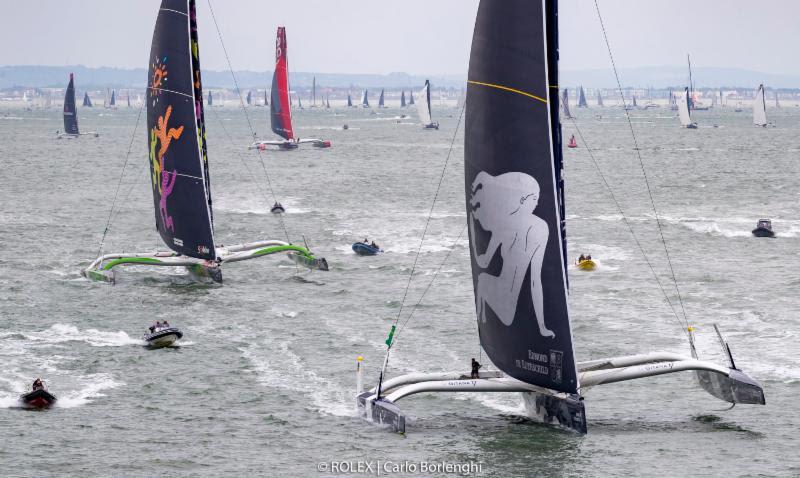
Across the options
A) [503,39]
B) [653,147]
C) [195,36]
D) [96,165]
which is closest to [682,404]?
[503,39]

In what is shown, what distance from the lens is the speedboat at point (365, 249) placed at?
6650 cm

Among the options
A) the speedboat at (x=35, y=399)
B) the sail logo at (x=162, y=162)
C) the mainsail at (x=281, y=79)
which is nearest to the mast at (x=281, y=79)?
the mainsail at (x=281, y=79)

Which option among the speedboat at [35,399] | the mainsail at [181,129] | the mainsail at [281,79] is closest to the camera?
the speedboat at [35,399]

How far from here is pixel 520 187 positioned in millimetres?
29984

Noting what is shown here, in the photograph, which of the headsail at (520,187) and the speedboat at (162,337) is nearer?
the headsail at (520,187)

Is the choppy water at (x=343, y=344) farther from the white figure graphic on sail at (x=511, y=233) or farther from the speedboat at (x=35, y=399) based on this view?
the white figure graphic on sail at (x=511, y=233)

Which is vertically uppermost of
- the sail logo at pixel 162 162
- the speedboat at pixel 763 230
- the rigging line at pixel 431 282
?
the sail logo at pixel 162 162

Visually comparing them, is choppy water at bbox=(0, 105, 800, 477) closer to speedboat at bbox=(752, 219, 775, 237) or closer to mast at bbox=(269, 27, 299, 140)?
speedboat at bbox=(752, 219, 775, 237)

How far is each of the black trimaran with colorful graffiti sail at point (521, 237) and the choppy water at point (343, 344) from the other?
141cm

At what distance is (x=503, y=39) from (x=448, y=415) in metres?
11.5

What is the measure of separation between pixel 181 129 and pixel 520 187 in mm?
27954

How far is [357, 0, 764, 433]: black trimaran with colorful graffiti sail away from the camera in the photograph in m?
29.2

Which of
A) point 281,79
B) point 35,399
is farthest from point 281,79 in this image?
point 35,399

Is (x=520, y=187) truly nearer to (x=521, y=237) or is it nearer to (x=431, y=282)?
(x=521, y=237)
